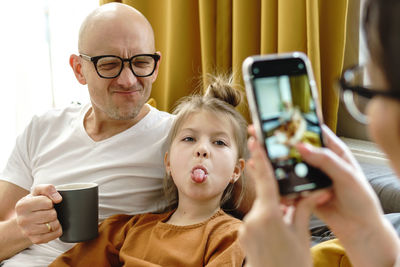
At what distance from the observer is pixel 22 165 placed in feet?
5.71

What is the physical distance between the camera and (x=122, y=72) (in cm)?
161

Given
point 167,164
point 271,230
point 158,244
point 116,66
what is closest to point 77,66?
point 116,66

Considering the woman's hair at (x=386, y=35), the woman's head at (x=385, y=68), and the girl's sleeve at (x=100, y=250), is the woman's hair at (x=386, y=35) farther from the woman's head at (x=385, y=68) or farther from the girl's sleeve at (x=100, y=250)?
the girl's sleeve at (x=100, y=250)

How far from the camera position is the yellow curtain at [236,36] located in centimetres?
167

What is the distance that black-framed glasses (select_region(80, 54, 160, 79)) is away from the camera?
5.31 ft

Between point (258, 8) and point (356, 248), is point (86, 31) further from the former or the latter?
point (356, 248)

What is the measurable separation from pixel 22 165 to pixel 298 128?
1268 mm

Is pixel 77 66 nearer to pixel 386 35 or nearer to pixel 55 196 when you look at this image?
pixel 55 196

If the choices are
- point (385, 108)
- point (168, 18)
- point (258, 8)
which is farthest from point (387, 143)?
point (168, 18)

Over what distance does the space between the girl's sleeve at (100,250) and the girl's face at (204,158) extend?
218 mm

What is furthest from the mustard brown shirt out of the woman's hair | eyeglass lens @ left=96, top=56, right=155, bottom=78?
the woman's hair

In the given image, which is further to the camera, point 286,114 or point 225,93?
point 225,93

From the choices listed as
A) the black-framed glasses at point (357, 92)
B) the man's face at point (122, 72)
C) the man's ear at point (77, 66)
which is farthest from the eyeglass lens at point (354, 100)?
the man's ear at point (77, 66)

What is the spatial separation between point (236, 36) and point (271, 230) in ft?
4.38
